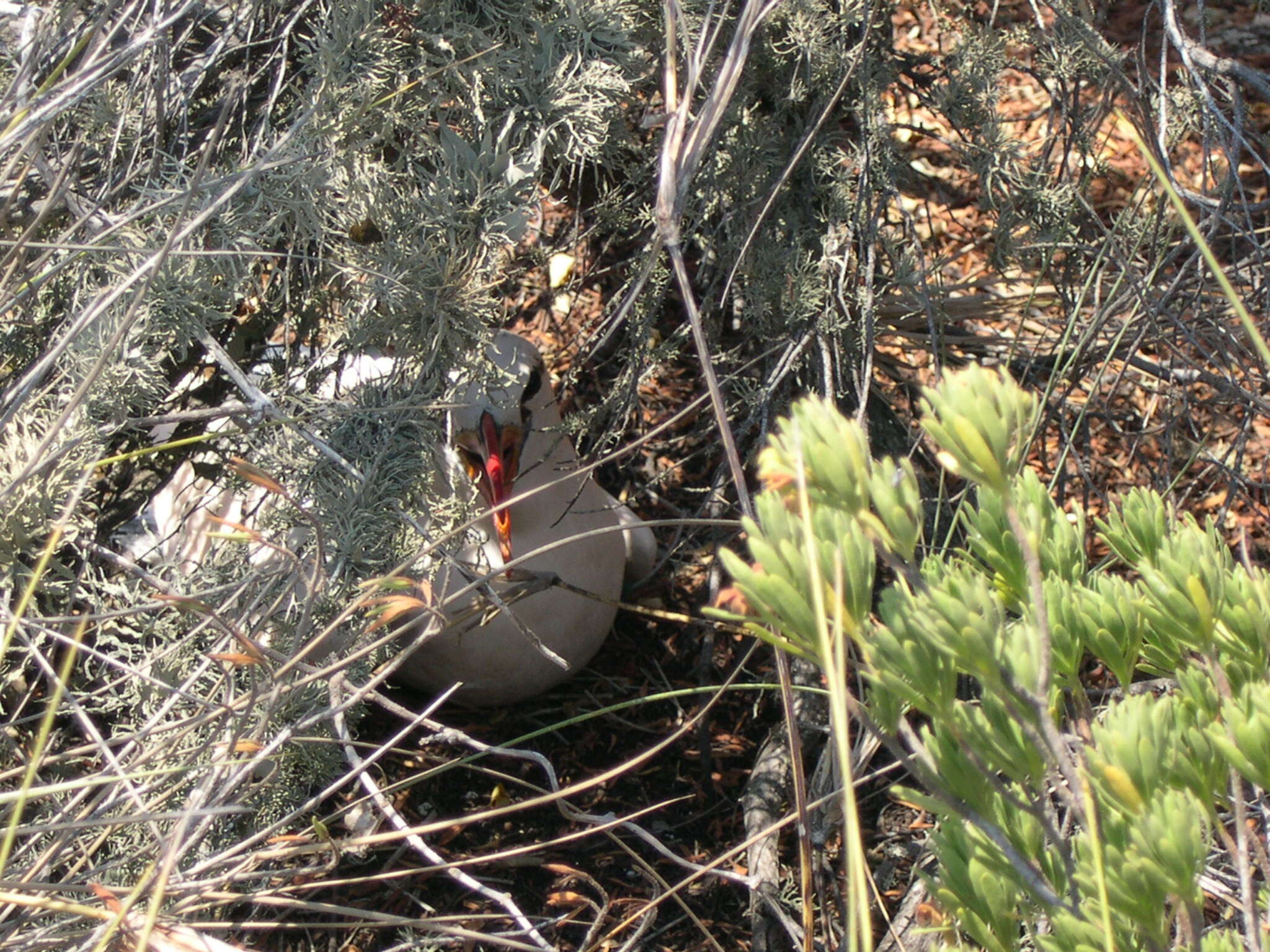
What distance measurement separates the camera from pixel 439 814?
6.34 feet

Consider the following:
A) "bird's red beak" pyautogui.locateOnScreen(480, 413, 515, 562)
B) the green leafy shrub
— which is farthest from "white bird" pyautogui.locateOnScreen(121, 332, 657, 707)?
the green leafy shrub

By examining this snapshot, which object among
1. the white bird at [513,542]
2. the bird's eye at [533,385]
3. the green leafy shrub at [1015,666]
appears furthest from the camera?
the bird's eye at [533,385]

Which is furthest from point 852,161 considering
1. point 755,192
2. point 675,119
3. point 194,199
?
point 194,199

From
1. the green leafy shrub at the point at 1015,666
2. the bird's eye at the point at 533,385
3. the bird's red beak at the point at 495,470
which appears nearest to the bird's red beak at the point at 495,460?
the bird's red beak at the point at 495,470

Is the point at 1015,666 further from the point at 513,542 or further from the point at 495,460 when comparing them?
the point at 513,542

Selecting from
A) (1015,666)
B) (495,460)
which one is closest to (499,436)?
(495,460)

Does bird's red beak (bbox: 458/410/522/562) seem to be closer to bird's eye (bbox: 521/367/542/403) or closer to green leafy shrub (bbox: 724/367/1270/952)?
bird's eye (bbox: 521/367/542/403)

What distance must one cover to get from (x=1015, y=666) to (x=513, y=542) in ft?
5.19

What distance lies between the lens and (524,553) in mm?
2074

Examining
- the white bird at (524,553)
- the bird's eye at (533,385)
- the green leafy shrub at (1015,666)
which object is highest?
the green leafy shrub at (1015,666)

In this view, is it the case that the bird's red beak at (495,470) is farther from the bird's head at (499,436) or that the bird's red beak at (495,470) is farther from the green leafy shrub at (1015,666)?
the green leafy shrub at (1015,666)

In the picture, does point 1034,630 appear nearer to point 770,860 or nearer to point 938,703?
point 938,703

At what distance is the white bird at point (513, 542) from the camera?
1.90 meters

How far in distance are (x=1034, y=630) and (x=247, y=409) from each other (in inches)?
37.5
